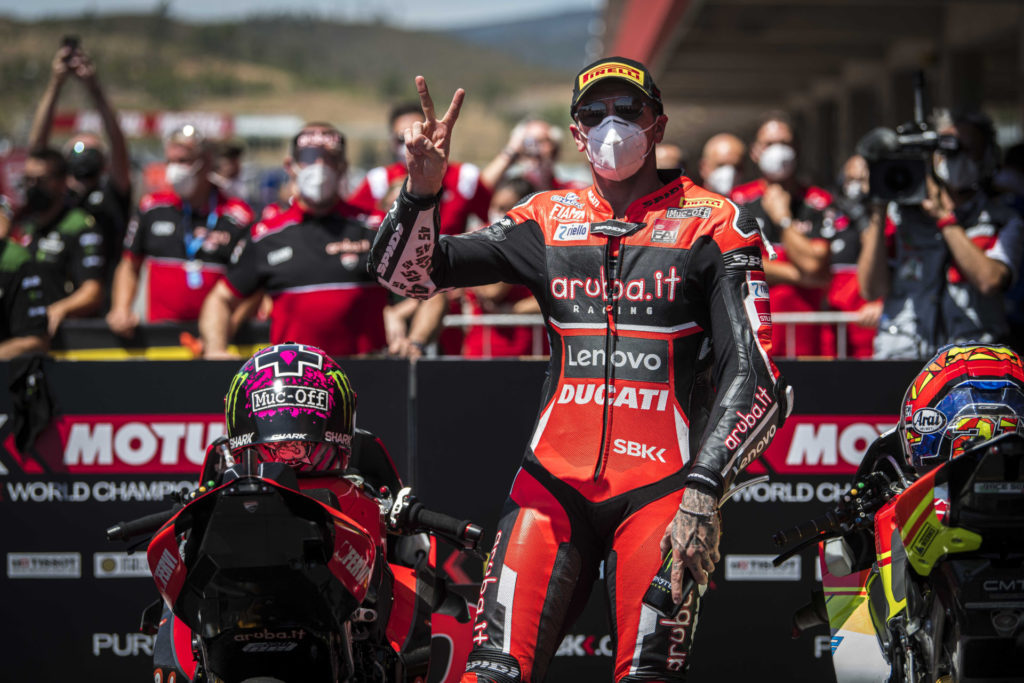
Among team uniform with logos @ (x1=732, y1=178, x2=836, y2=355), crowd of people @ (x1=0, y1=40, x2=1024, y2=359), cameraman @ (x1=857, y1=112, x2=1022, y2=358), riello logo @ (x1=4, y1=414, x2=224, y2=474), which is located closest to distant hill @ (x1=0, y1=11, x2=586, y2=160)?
crowd of people @ (x1=0, y1=40, x2=1024, y2=359)

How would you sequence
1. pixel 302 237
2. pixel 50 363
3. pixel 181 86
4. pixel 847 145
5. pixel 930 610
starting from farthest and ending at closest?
pixel 181 86, pixel 847 145, pixel 302 237, pixel 50 363, pixel 930 610

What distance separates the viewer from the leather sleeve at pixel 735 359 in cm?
331

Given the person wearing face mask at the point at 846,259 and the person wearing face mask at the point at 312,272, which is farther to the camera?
the person wearing face mask at the point at 846,259

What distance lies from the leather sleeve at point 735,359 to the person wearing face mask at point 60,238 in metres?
5.53

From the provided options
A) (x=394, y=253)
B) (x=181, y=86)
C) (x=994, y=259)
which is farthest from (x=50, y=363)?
(x=181, y=86)

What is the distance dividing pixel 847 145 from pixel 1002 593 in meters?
20.9

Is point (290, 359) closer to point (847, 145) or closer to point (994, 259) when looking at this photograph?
point (994, 259)

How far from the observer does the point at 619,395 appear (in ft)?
11.8

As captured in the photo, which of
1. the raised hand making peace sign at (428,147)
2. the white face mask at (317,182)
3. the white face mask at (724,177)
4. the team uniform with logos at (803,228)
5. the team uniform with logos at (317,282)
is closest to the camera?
the raised hand making peace sign at (428,147)

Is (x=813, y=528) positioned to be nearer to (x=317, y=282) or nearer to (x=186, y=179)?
(x=317, y=282)

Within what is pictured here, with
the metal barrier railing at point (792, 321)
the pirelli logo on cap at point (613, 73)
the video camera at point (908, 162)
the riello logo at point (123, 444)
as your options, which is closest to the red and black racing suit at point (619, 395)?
the pirelli logo on cap at point (613, 73)

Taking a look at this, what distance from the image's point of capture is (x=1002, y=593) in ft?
11.0

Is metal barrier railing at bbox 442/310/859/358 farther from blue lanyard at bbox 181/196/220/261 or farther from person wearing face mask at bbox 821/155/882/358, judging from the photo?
blue lanyard at bbox 181/196/220/261

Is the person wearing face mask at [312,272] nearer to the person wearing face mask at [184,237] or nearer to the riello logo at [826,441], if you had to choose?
the person wearing face mask at [184,237]
